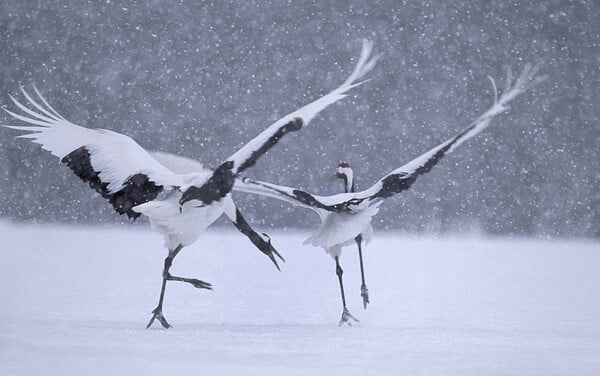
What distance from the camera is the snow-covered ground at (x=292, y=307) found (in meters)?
2.36

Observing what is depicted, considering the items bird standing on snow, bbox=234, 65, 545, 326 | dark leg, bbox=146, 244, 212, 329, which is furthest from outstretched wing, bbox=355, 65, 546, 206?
dark leg, bbox=146, 244, 212, 329

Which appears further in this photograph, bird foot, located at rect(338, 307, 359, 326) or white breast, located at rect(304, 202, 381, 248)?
bird foot, located at rect(338, 307, 359, 326)

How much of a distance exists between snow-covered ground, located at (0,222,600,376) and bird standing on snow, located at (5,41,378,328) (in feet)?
0.72

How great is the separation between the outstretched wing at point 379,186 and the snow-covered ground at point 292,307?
25 cm

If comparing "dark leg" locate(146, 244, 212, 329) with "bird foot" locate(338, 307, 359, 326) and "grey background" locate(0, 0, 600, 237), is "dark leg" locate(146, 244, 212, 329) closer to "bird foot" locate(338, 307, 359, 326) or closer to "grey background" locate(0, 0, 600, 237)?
"bird foot" locate(338, 307, 359, 326)

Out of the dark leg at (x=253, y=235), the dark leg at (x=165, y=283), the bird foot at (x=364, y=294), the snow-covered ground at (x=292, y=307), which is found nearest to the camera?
the snow-covered ground at (x=292, y=307)

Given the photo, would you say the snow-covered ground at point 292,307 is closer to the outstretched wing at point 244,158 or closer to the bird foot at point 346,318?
the bird foot at point 346,318

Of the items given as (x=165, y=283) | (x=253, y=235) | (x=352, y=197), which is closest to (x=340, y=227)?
(x=352, y=197)

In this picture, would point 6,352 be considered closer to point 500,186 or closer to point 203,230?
point 203,230

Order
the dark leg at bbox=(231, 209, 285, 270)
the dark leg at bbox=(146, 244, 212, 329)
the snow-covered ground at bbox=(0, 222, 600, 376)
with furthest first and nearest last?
the dark leg at bbox=(231, 209, 285, 270)
the dark leg at bbox=(146, 244, 212, 329)
the snow-covered ground at bbox=(0, 222, 600, 376)

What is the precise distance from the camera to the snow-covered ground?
7.75 ft

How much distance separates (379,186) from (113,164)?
767mm

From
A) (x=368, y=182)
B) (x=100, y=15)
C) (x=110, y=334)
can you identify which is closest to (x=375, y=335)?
(x=368, y=182)

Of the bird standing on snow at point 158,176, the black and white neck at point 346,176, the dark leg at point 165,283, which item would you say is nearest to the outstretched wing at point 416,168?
the black and white neck at point 346,176
